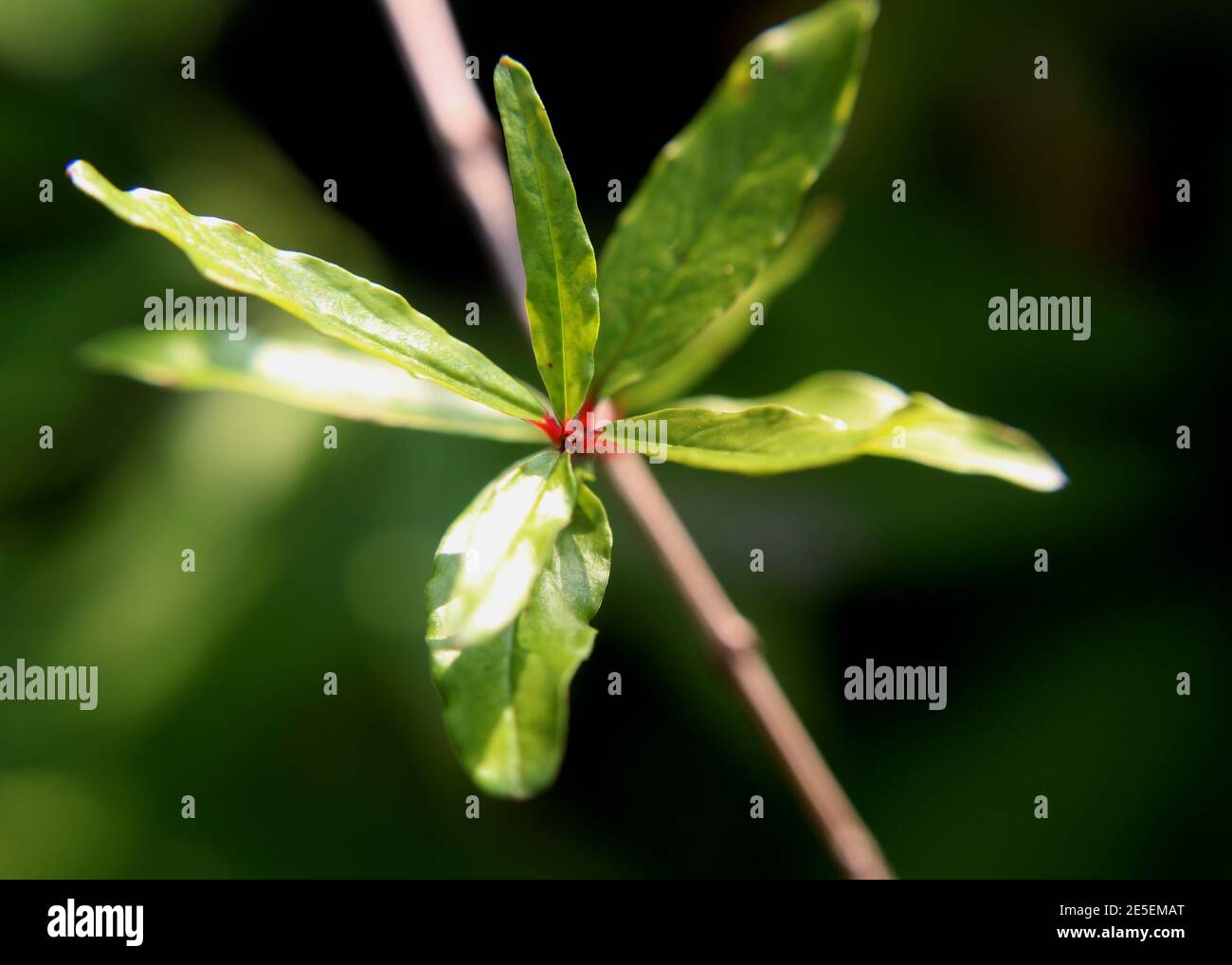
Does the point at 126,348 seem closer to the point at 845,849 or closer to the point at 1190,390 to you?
the point at 845,849

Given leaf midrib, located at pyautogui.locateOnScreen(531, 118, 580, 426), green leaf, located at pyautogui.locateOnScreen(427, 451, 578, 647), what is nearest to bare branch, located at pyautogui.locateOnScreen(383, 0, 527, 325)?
leaf midrib, located at pyautogui.locateOnScreen(531, 118, 580, 426)

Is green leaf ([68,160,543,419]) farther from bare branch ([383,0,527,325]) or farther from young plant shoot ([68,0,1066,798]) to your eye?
bare branch ([383,0,527,325])

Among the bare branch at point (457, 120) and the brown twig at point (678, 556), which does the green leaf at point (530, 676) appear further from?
the bare branch at point (457, 120)

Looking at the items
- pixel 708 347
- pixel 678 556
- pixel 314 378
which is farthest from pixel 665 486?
pixel 314 378

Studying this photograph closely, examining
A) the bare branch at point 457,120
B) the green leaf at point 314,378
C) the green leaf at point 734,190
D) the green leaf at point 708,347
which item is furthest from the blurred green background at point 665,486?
the green leaf at point 734,190

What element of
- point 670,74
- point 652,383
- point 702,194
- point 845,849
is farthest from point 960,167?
point 845,849

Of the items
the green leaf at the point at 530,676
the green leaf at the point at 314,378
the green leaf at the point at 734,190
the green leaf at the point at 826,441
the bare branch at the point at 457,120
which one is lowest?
the green leaf at the point at 530,676
